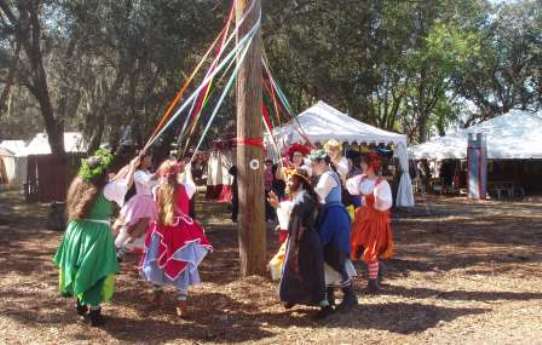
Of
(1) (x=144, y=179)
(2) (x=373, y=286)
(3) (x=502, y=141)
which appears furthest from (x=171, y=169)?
(3) (x=502, y=141)

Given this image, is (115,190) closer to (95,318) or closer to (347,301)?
(95,318)

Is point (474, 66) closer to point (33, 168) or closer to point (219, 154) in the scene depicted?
point (219, 154)

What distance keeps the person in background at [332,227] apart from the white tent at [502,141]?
1542 cm

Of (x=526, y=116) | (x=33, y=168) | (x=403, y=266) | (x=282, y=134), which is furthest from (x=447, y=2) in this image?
(x=403, y=266)

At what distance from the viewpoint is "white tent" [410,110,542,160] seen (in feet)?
68.2

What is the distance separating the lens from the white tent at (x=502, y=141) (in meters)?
20.8

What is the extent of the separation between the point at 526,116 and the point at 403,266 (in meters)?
17.5

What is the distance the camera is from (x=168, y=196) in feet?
18.1

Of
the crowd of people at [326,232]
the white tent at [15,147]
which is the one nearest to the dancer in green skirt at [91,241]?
the crowd of people at [326,232]

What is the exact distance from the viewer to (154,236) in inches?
221

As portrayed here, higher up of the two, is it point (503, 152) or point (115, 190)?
point (503, 152)

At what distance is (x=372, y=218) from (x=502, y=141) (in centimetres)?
1691

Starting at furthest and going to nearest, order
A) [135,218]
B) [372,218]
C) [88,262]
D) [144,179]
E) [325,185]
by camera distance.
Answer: [135,218]
[144,179]
[372,218]
[325,185]
[88,262]

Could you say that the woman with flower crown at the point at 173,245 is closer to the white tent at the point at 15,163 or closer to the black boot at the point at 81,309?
the black boot at the point at 81,309
